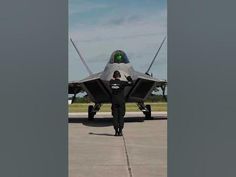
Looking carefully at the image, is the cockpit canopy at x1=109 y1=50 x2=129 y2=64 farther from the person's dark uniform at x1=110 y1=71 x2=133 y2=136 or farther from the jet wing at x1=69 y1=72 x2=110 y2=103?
the person's dark uniform at x1=110 y1=71 x2=133 y2=136

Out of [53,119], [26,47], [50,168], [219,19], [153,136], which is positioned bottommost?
[153,136]

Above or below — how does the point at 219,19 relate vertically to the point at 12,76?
above

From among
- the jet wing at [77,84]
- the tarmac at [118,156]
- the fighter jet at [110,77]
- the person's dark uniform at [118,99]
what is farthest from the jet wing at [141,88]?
the tarmac at [118,156]

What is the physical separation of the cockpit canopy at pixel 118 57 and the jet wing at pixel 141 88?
955 millimetres

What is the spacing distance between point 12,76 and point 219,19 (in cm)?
183

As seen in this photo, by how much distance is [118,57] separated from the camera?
14836mm

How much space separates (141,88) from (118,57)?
2.04 m

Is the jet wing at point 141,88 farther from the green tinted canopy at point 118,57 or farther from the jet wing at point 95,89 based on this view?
the green tinted canopy at point 118,57

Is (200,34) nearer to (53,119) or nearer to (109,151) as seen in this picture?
(53,119)

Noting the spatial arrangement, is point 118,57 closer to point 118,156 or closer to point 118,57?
point 118,57

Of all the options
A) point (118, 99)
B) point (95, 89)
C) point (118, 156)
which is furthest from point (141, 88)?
point (118, 156)

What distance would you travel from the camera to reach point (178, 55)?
11.7ft

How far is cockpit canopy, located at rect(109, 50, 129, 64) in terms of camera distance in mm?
14764

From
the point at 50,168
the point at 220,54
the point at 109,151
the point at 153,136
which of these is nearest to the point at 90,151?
the point at 109,151
